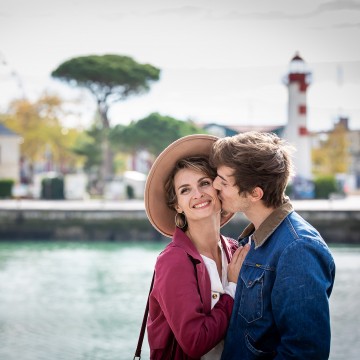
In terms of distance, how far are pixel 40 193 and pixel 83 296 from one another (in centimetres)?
1868

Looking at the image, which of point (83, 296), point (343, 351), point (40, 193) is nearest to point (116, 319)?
point (83, 296)

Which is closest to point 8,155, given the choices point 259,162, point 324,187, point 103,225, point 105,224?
point 324,187

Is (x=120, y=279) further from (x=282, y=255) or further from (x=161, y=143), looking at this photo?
(x=161, y=143)

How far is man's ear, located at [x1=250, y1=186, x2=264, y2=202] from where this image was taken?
7.07 ft

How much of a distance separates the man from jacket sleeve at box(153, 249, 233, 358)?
0.06m

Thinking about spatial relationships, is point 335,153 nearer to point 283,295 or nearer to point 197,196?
point 197,196

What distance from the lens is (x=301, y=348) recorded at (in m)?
1.92

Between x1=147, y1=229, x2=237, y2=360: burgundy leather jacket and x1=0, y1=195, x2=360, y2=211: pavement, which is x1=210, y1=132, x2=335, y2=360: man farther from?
x1=0, y1=195, x2=360, y2=211: pavement

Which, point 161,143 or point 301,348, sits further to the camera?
point 161,143

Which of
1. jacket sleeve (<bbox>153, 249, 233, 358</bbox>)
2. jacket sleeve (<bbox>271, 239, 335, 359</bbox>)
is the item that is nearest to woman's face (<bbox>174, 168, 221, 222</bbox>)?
jacket sleeve (<bbox>153, 249, 233, 358</bbox>)

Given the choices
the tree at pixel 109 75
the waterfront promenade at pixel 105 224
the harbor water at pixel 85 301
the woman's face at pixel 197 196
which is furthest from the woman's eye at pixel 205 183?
the tree at pixel 109 75

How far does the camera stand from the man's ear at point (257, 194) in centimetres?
216

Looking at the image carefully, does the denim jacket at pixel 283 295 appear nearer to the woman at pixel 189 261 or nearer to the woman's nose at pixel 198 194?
the woman at pixel 189 261

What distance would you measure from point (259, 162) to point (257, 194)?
0.11 m
